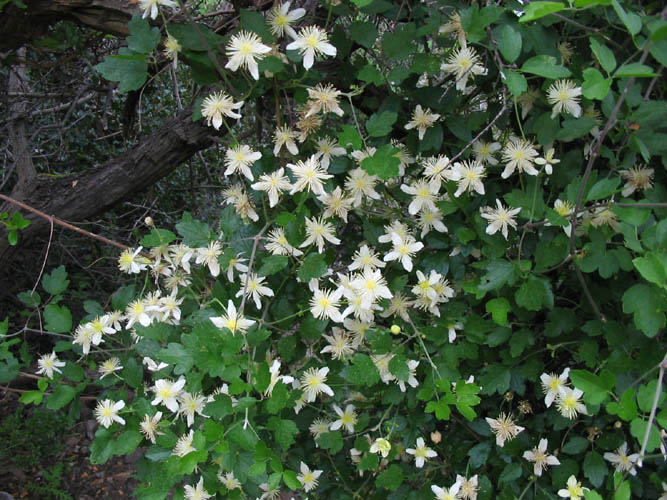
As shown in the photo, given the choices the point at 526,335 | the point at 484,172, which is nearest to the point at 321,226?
the point at 484,172

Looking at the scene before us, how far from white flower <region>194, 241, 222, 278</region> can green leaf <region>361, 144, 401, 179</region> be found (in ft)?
1.05

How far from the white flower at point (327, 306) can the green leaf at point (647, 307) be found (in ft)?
1.49

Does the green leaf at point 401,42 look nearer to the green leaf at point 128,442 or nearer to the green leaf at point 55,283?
the green leaf at point 128,442

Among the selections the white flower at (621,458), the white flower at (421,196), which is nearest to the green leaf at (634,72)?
the white flower at (421,196)

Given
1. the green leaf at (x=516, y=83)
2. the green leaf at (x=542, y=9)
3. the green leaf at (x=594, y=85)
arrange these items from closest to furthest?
the green leaf at (x=542, y=9)
the green leaf at (x=594, y=85)
the green leaf at (x=516, y=83)

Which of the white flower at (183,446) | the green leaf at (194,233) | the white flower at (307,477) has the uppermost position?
the green leaf at (194,233)

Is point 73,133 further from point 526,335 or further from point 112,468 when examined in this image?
point 526,335

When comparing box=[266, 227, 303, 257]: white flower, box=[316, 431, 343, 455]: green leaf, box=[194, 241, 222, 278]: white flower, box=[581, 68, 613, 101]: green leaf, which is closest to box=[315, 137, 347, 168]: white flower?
box=[266, 227, 303, 257]: white flower

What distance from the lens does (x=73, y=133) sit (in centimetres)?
276

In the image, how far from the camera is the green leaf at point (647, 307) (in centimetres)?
88

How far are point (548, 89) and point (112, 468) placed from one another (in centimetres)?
246

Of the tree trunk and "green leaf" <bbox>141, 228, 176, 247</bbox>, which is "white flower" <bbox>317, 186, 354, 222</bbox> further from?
the tree trunk

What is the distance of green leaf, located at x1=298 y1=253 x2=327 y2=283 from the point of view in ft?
3.39

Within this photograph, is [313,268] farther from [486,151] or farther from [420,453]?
[420,453]
